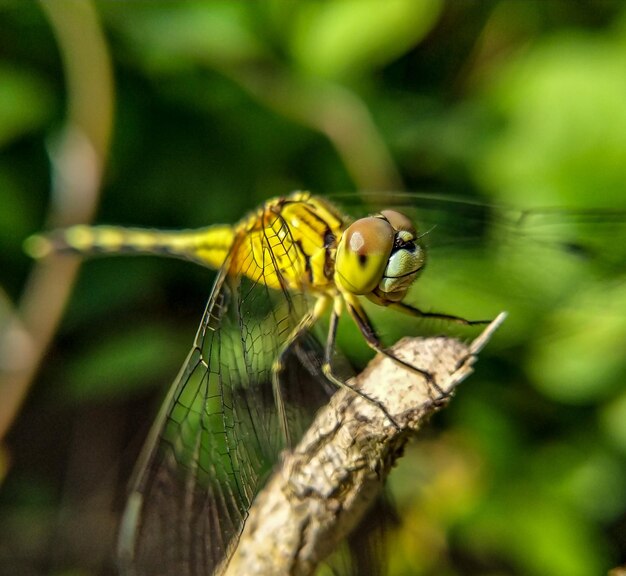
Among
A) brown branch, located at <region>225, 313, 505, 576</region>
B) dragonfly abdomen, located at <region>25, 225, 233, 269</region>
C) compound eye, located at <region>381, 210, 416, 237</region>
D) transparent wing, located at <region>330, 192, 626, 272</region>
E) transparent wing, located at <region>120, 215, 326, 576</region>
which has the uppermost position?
dragonfly abdomen, located at <region>25, 225, 233, 269</region>

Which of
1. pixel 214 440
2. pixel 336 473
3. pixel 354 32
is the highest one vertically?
pixel 354 32

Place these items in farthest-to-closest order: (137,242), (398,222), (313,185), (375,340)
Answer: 1. (313,185)
2. (137,242)
3. (398,222)
4. (375,340)

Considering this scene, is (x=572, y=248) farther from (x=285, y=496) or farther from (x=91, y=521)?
(x=91, y=521)

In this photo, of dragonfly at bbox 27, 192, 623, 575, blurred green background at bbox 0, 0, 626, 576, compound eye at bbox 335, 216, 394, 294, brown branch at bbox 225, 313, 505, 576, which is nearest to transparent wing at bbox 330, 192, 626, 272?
blurred green background at bbox 0, 0, 626, 576

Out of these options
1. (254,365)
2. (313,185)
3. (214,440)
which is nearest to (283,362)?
(254,365)

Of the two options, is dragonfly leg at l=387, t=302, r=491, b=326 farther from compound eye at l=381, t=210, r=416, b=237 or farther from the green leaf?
the green leaf

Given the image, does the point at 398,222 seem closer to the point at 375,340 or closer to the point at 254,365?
the point at 375,340

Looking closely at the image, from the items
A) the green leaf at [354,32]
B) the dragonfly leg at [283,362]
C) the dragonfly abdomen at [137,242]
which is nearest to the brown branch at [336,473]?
the dragonfly leg at [283,362]
